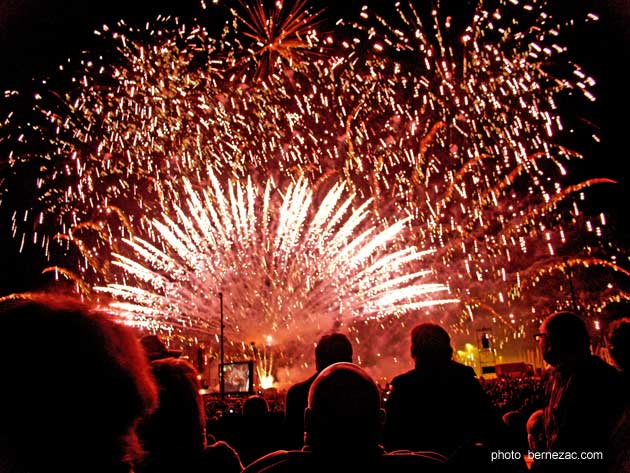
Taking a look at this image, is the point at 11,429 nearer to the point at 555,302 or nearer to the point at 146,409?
the point at 146,409

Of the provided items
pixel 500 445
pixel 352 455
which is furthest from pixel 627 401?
pixel 352 455

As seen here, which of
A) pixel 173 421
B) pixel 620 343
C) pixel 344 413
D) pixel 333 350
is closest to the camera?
pixel 344 413

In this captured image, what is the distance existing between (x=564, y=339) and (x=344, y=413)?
2638 mm

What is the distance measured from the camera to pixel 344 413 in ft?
6.31

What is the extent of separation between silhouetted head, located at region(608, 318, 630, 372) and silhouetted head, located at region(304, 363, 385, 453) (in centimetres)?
263

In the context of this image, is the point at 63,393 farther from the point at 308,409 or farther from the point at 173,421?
the point at 173,421

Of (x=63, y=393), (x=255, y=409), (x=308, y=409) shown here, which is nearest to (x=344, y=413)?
(x=308, y=409)

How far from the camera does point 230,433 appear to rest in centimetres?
639

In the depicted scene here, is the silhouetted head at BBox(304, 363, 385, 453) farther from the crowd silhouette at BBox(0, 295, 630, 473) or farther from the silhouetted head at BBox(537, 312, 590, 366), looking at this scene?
the silhouetted head at BBox(537, 312, 590, 366)

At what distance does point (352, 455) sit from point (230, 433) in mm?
5026

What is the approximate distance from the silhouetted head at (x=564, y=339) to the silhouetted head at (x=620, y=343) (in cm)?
21

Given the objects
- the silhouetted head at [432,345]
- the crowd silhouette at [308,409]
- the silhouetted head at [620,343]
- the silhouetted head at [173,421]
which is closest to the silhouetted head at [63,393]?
the crowd silhouette at [308,409]

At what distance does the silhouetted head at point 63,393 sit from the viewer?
1308 millimetres

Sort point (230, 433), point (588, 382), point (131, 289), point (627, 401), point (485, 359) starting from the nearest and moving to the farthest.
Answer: point (627, 401)
point (588, 382)
point (230, 433)
point (131, 289)
point (485, 359)
